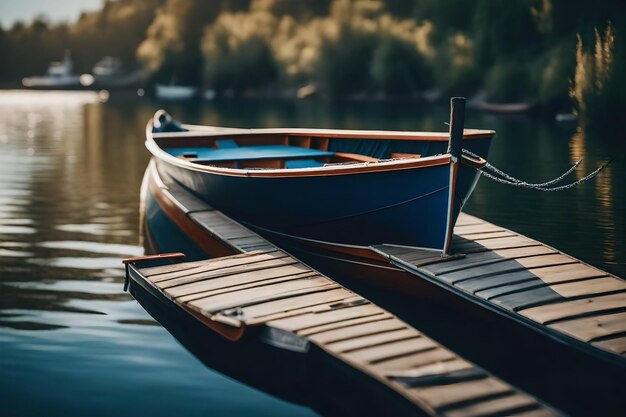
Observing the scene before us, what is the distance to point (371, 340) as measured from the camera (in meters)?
6.71

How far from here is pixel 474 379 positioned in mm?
6105

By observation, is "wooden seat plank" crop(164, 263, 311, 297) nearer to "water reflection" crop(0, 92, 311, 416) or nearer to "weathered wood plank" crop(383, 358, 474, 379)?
"water reflection" crop(0, 92, 311, 416)

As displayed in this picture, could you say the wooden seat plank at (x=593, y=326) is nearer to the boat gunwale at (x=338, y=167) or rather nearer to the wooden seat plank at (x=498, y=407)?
the wooden seat plank at (x=498, y=407)

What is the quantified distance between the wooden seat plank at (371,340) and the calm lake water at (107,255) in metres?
0.63

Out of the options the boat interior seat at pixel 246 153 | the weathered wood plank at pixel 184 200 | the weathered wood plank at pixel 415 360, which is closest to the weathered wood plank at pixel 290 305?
the weathered wood plank at pixel 415 360

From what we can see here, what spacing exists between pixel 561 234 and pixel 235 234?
5.87 metres

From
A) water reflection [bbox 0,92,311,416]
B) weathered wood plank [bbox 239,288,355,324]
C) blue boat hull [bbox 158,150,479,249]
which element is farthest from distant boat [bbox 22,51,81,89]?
weathered wood plank [bbox 239,288,355,324]

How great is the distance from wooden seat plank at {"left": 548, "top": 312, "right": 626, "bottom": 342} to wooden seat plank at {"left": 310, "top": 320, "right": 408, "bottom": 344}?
145 cm

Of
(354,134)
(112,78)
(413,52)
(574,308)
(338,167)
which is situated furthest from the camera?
(112,78)

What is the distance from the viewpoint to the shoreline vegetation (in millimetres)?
28250

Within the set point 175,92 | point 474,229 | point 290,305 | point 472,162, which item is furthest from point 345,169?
point 175,92

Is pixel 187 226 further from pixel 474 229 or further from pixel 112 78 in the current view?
pixel 112 78

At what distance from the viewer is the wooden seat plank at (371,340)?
6.56m

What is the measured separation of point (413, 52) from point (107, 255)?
4415cm
